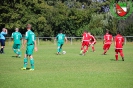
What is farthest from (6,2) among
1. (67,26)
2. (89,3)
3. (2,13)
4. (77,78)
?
(77,78)

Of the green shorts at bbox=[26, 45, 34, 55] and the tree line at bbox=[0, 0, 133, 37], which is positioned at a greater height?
the tree line at bbox=[0, 0, 133, 37]

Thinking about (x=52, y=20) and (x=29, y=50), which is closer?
(x=29, y=50)

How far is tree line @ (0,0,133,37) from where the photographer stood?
57.5 metres

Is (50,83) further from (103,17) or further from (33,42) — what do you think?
(103,17)

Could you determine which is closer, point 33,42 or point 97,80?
point 97,80

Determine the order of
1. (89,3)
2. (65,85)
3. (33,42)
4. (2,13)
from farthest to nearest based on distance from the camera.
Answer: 1. (89,3)
2. (2,13)
3. (33,42)
4. (65,85)

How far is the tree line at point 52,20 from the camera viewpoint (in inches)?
2264

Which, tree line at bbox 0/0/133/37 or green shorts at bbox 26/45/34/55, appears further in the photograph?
tree line at bbox 0/0/133/37

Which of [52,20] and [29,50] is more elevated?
[52,20]

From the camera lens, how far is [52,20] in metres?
62.2

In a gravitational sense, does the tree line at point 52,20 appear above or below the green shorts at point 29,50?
above

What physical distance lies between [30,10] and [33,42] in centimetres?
4475

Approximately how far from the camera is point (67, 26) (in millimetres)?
61250

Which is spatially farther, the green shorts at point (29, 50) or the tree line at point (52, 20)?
the tree line at point (52, 20)
